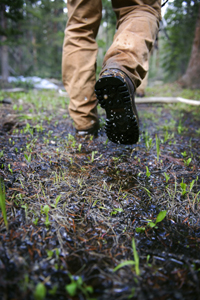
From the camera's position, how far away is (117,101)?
1.36m

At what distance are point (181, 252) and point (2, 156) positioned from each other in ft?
4.31

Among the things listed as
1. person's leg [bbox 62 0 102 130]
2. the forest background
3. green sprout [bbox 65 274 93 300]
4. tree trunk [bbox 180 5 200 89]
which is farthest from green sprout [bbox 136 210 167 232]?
tree trunk [bbox 180 5 200 89]

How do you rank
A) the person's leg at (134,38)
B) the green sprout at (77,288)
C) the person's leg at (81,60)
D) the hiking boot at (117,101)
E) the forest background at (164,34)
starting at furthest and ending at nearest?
the forest background at (164,34)
the person's leg at (81,60)
the person's leg at (134,38)
the hiking boot at (117,101)
the green sprout at (77,288)

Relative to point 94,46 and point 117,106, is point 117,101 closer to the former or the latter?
point 117,106

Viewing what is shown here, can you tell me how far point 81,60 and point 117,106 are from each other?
0.84 meters

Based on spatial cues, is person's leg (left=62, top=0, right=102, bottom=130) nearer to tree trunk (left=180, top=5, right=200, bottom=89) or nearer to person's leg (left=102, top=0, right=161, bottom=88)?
person's leg (left=102, top=0, right=161, bottom=88)

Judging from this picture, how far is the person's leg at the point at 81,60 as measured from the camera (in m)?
1.85

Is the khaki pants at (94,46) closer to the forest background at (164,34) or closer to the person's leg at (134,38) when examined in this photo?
the person's leg at (134,38)

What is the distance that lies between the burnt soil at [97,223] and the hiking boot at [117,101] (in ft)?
0.82

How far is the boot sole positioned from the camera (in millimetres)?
1308

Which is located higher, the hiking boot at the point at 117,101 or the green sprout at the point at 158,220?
the hiking boot at the point at 117,101

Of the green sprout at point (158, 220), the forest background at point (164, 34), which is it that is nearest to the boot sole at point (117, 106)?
the green sprout at point (158, 220)

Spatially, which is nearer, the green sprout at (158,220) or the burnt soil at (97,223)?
the burnt soil at (97,223)

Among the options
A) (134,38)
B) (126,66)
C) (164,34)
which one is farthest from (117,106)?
(164,34)
